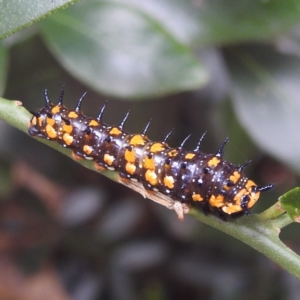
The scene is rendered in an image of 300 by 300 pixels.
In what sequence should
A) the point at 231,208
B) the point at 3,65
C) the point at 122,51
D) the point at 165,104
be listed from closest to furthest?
the point at 231,208 < the point at 3,65 < the point at 122,51 < the point at 165,104

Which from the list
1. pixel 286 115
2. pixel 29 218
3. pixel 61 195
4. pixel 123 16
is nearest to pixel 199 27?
pixel 123 16

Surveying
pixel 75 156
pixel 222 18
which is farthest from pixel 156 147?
pixel 222 18

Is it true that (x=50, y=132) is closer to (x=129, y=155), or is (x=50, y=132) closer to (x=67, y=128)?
(x=67, y=128)

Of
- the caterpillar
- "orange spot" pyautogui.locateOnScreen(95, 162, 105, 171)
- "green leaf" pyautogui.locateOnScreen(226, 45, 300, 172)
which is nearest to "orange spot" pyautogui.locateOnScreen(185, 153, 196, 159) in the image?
the caterpillar

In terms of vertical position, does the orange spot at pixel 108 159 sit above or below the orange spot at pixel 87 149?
above

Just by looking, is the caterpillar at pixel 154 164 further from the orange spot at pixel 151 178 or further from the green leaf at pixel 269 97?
the green leaf at pixel 269 97

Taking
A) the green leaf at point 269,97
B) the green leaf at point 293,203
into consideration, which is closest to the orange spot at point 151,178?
the green leaf at point 293,203

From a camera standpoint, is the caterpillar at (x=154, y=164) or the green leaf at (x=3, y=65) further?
the green leaf at (x=3, y=65)
